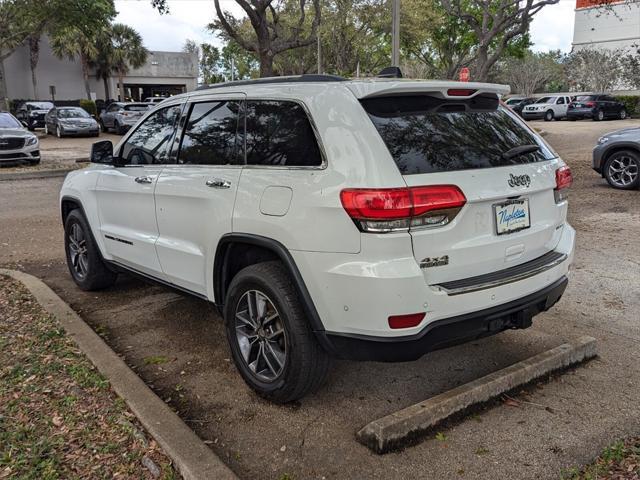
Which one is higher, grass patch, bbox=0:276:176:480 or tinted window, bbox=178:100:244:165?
tinted window, bbox=178:100:244:165

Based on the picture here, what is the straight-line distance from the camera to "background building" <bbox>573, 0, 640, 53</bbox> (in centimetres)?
5609

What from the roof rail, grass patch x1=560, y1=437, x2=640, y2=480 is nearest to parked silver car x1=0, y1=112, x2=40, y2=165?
the roof rail

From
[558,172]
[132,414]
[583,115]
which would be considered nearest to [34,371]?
[132,414]

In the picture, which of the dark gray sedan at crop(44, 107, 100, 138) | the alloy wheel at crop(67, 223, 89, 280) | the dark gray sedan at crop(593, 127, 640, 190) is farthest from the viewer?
the dark gray sedan at crop(44, 107, 100, 138)

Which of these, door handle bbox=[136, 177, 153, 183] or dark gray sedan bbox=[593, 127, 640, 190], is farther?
dark gray sedan bbox=[593, 127, 640, 190]

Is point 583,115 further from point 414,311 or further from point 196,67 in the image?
point 414,311

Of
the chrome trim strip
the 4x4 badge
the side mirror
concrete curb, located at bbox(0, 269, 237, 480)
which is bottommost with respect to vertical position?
concrete curb, located at bbox(0, 269, 237, 480)

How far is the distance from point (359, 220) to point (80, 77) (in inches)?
1889

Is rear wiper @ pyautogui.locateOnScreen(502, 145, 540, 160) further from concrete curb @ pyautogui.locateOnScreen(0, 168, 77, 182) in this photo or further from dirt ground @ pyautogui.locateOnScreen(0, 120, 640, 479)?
concrete curb @ pyautogui.locateOnScreen(0, 168, 77, 182)

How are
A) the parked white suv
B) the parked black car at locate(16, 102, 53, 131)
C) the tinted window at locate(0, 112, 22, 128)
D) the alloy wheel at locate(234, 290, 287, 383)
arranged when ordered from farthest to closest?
the parked white suv < the parked black car at locate(16, 102, 53, 131) < the tinted window at locate(0, 112, 22, 128) < the alloy wheel at locate(234, 290, 287, 383)

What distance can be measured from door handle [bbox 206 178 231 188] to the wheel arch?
0.31 m

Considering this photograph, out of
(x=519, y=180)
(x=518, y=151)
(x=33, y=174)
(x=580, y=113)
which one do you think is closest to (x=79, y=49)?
(x=33, y=174)

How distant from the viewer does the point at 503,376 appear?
345 cm

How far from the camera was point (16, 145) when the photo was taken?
49.7 feet
